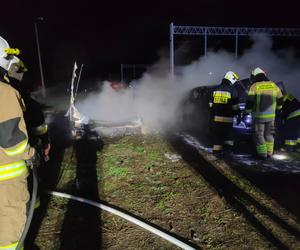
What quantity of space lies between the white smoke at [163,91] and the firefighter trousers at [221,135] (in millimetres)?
2936

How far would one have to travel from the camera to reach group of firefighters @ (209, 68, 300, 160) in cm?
532

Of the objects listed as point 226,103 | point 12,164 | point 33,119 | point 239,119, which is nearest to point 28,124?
point 33,119

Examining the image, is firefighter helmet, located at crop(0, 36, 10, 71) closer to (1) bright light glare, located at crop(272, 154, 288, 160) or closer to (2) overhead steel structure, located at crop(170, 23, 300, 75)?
(1) bright light glare, located at crop(272, 154, 288, 160)

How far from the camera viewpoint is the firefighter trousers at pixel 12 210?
216 centimetres

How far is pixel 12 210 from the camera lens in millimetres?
2203

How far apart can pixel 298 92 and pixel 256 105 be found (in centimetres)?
1185

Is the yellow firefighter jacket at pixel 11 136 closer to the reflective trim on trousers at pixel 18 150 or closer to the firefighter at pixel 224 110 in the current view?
the reflective trim on trousers at pixel 18 150

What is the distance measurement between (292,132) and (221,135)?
141cm

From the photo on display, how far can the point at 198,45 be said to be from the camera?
3878cm

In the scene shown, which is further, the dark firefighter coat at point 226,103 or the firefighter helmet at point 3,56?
the dark firefighter coat at point 226,103

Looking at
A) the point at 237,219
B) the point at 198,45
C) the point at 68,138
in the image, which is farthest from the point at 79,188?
the point at 198,45

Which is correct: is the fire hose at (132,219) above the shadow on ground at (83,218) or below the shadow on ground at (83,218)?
above

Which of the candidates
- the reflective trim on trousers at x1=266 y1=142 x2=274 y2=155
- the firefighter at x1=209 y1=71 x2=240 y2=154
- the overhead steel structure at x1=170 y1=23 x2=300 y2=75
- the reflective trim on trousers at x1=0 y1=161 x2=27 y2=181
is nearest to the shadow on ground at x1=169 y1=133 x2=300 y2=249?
the firefighter at x1=209 y1=71 x2=240 y2=154

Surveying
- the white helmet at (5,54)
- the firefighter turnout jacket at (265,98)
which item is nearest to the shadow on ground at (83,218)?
the white helmet at (5,54)
